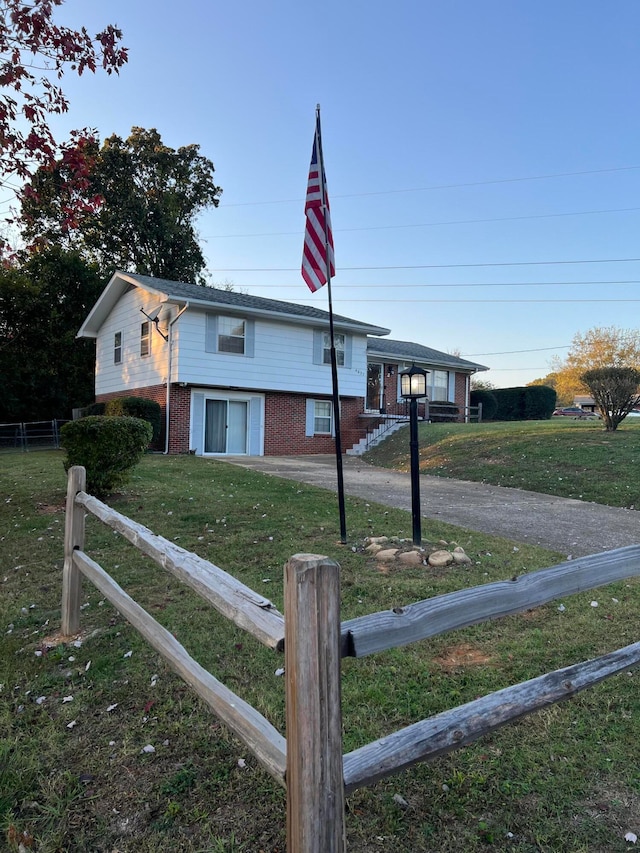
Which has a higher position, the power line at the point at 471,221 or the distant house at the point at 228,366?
the power line at the point at 471,221

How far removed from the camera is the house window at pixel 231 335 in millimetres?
16141

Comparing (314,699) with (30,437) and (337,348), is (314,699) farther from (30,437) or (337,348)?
(30,437)

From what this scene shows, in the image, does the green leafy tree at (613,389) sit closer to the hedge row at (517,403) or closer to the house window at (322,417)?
the house window at (322,417)

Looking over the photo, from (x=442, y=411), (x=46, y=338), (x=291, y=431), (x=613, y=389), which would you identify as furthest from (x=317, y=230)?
(x=46, y=338)

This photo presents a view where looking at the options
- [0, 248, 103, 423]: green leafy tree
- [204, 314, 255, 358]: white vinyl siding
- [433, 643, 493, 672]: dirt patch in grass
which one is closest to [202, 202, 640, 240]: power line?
[204, 314, 255, 358]: white vinyl siding

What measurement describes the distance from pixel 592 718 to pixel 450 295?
31.4m

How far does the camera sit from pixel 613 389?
13172 millimetres

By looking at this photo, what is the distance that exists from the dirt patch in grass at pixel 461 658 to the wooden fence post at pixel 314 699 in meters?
1.92

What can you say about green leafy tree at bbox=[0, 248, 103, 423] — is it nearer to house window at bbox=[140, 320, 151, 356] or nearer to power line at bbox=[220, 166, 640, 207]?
house window at bbox=[140, 320, 151, 356]

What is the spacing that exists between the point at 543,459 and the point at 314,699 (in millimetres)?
11224

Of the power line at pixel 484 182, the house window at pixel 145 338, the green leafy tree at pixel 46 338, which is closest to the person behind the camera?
the house window at pixel 145 338

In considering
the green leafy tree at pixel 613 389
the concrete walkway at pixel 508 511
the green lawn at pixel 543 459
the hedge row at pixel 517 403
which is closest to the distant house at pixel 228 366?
the green lawn at pixel 543 459

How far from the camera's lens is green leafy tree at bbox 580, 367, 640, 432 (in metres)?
12.8

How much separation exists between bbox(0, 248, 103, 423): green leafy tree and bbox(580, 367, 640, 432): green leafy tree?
66.7 ft
